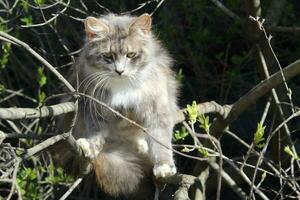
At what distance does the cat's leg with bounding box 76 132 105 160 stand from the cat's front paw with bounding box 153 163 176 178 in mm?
368

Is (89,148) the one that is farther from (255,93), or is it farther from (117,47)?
(255,93)

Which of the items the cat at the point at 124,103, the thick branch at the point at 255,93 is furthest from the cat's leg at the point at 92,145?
the thick branch at the point at 255,93

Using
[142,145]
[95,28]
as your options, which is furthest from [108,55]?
[142,145]

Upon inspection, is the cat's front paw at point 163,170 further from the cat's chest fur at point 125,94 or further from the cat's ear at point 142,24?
the cat's ear at point 142,24

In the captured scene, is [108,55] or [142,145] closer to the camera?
[108,55]

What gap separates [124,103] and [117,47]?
1.21 ft

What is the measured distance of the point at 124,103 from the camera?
13.5 feet

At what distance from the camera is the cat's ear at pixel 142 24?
394 centimetres

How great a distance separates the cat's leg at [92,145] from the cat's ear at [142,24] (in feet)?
2.31

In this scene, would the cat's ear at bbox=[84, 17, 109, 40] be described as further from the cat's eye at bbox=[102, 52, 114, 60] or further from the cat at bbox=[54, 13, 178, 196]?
the cat's eye at bbox=[102, 52, 114, 60]

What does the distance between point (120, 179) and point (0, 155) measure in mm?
755

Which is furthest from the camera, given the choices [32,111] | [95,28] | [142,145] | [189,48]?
[189,48]

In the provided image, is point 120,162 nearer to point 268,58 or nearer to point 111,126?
point 111,126

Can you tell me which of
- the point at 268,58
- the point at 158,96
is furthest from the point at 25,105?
the point at 268,58
